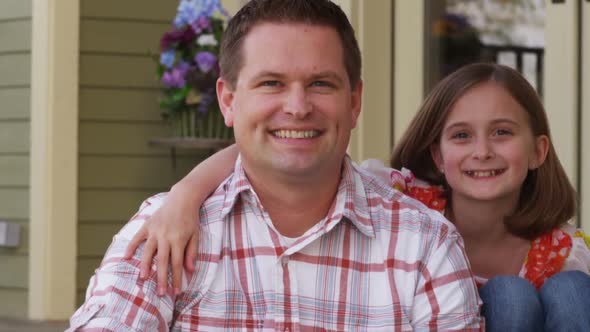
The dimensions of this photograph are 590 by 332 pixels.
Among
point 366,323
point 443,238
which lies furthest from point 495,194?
point 366,323

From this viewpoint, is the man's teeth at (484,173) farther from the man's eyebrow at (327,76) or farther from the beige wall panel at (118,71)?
the beige wall panel at (118,71)

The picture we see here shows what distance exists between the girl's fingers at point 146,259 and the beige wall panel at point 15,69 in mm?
3284

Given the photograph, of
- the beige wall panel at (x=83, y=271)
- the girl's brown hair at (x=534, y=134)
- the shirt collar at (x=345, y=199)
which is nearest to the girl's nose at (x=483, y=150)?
the girl's brown hair at (x=534, y=134)

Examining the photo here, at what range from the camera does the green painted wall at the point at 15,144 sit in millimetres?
5023

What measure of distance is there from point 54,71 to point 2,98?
1.41ft

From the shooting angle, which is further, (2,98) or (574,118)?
(2,98)

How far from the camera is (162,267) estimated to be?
1.89 meters

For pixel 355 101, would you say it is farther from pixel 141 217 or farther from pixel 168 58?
pixel 168 58

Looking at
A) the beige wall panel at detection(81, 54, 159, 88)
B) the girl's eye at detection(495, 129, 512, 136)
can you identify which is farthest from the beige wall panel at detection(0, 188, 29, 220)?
the girl's eye at detection(495, 129, 512, 136)

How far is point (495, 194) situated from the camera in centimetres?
246

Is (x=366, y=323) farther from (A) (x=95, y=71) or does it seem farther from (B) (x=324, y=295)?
(A) (x=95, y=71)

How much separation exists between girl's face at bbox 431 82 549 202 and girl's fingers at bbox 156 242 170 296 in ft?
2.85

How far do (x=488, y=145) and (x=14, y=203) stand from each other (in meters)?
3.22

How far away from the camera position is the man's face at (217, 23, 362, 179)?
1942 millimetres
